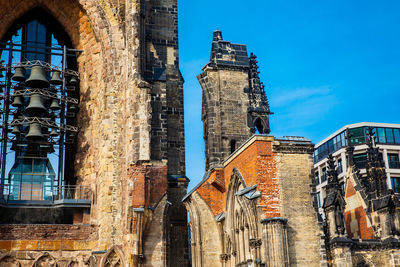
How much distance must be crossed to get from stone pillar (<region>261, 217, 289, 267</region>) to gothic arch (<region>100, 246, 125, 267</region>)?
4921 millimetres

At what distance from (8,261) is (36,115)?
5.50 m

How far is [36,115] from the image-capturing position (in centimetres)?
2230

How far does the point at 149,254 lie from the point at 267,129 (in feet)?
23.6

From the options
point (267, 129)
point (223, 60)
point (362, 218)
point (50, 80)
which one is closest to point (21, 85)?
point (50, 80)

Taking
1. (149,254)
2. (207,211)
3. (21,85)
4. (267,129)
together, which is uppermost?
(21,85)

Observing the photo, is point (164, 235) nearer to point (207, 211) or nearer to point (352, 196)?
point (207, 211)

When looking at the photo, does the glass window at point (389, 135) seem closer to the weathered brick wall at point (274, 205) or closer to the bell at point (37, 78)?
the weathered brick wall at point (274, 205)

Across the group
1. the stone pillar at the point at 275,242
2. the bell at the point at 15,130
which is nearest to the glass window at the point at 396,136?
the stone pillar at the point at 275,242

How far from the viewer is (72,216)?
2186 centimetres

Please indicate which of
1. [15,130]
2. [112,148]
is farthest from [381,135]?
[15,130]

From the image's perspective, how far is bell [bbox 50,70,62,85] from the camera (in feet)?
74.3

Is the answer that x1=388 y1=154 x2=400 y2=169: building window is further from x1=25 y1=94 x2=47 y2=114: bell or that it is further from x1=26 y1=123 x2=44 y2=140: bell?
x1=26 y1=123 x2=44 y2=140: bell

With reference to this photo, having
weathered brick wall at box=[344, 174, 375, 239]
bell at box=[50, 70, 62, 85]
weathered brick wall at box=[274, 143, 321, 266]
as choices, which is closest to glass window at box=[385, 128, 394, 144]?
weathered brick wall at box=[344, 174, 375, 239]

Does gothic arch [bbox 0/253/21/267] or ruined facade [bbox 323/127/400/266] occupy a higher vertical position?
ruined facade [bbox 323/127/400/266]
